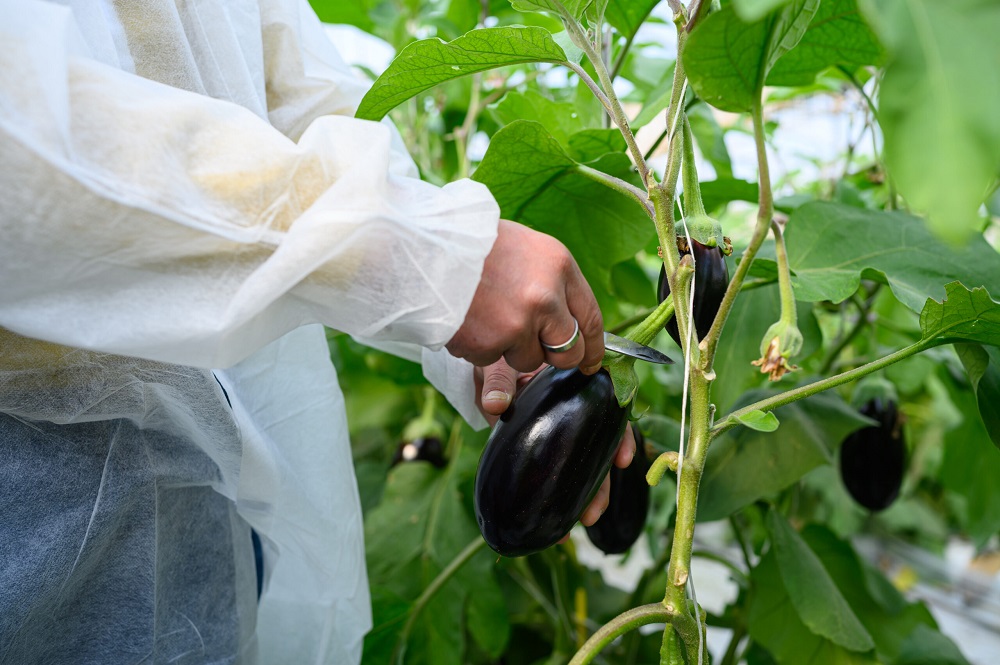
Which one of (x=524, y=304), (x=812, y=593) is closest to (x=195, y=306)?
(x=524, y=304)

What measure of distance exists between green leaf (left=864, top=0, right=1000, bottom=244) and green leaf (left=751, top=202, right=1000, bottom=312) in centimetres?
28

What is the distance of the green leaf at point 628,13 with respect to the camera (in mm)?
562

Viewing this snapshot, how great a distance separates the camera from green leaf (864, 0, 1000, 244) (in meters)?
0.21

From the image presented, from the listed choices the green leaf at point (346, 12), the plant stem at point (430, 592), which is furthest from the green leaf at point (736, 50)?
the green leaf at point (346, 12)

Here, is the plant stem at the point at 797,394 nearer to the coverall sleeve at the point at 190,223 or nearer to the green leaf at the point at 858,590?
the coverall sleeve at the point at 190,223

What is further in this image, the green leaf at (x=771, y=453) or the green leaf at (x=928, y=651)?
the green leaf at (x=928, y=651)

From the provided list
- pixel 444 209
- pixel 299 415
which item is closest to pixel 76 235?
pixel 444 209

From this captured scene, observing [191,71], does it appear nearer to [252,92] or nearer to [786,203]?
[252,92]

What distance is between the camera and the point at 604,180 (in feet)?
1.44

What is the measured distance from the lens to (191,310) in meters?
0.34

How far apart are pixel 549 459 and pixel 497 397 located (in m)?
0.05

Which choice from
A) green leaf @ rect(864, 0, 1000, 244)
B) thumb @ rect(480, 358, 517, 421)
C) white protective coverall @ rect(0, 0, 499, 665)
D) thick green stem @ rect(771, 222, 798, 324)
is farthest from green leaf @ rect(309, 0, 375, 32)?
green leaf @ rect(864, 0, 1000, 244)

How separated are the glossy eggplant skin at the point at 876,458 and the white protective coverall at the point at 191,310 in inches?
15.3

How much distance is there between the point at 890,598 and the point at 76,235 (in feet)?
2.48
